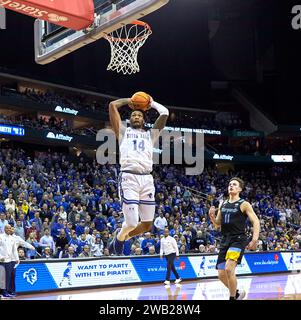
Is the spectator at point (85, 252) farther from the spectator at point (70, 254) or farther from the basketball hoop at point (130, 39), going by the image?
the basketball hoop at point (130, 39)

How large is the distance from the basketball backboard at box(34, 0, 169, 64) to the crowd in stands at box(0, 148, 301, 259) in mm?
5684

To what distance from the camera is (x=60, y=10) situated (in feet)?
24.6

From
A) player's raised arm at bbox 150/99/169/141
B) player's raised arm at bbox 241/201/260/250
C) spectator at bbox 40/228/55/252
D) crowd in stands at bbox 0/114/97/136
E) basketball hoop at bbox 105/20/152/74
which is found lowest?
spectator at bbox 40/228/55/252

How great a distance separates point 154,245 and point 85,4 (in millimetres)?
11636

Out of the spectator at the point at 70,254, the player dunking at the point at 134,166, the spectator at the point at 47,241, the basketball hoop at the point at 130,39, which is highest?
the basketball hoop at the point at 130,39

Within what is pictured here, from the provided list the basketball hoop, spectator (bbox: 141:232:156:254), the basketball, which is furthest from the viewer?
spectator (bbox: 141:232:156:254)

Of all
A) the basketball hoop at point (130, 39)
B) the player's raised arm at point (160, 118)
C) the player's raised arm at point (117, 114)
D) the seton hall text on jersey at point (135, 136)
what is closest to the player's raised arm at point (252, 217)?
the player's raised arm at point (160, 118)

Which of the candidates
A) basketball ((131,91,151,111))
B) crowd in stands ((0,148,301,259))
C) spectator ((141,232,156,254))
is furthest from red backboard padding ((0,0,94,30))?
spectator ((141,232,156,254))

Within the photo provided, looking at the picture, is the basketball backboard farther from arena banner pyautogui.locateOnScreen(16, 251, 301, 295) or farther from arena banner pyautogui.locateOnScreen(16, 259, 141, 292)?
arena banner pyautogui.locateOnScreen(16, 259, 141, 292)

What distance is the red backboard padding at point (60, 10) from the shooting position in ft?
23.9

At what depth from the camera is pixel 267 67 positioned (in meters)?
43.2

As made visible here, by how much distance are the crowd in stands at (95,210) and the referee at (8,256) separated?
431 mm

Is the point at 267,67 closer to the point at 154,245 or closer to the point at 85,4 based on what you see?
the point at 154,245

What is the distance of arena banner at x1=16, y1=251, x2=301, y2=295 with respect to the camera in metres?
14.1
